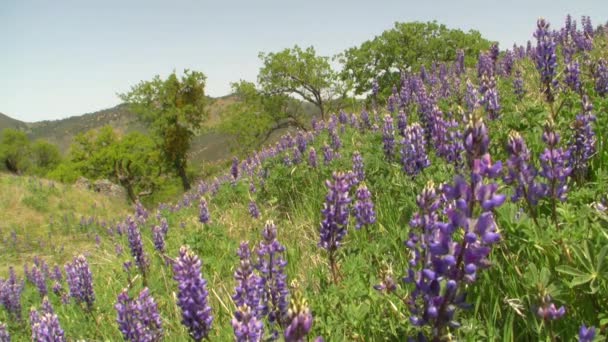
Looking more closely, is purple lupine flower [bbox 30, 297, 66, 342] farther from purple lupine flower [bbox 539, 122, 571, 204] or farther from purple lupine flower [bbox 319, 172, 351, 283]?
purple lupine flower [bbox 539, 122, 571, 204]

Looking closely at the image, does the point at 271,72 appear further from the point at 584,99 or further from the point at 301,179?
the point at 584,99

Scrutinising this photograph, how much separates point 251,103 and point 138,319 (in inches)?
1563

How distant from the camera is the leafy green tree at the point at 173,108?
1997 inches

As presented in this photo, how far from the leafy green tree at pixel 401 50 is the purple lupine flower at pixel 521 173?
34.5 meters

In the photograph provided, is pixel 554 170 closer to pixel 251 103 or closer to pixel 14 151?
pixel 251 103

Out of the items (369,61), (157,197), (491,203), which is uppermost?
(369,61)

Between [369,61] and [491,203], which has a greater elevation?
[369,61]

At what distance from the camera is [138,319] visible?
324 cm

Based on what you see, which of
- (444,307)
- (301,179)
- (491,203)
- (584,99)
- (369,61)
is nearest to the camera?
Result: (491,203)

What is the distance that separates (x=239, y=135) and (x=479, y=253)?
40026mm

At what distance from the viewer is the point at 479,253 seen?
59.8 inches

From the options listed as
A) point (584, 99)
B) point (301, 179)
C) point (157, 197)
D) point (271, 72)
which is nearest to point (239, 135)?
point (271, 72)

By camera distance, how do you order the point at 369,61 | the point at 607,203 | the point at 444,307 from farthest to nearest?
the point at 369,61 < the point at 607,203 < the point at 444,307

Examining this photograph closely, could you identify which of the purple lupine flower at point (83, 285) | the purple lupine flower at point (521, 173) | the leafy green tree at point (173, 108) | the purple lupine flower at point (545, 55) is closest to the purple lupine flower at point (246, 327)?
the purple lupine flower at point (521, 173)
